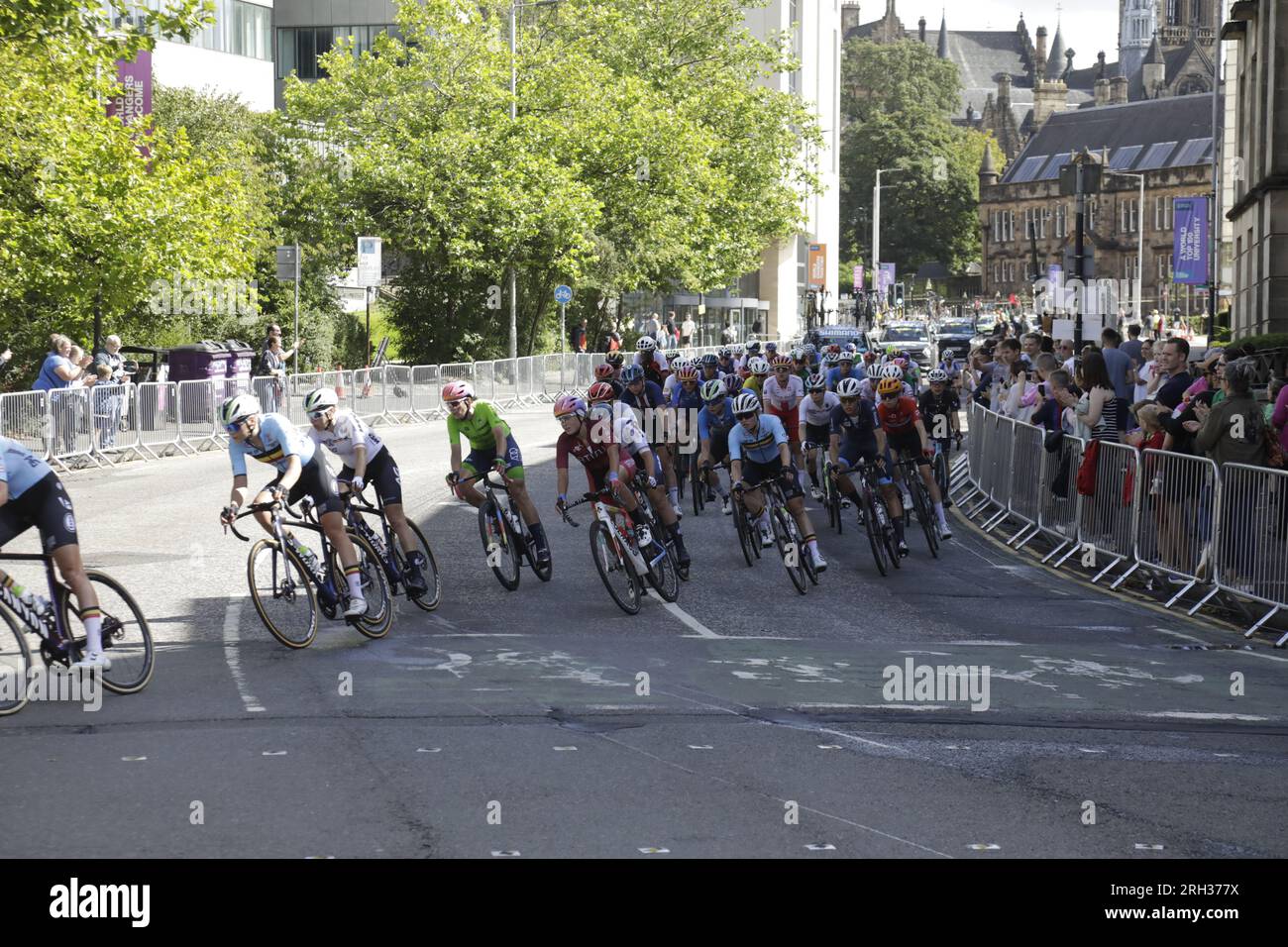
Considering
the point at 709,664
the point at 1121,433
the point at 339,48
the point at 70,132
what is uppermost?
the point at 339,48

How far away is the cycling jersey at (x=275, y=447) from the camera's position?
36.3ft

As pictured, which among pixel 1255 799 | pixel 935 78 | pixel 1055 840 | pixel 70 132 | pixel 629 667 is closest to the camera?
pixel 1055 840

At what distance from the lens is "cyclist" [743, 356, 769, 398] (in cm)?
2122

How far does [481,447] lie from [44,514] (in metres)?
5.26

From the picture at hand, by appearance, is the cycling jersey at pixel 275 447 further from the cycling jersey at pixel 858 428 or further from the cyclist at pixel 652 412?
the cyclist at pixel 652 412

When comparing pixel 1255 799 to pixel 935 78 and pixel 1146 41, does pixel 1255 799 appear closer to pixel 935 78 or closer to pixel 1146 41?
pixel 935 78

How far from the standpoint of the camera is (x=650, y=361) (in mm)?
23062

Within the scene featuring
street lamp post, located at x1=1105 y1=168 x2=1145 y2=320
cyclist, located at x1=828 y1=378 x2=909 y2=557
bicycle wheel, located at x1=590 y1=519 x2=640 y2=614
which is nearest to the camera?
bicycle wheel, located at x1=590 y1=519 x2=640 y2=614

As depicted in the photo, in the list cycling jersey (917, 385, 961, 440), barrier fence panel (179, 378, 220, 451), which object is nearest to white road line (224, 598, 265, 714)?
cycling jersey (917, 385, 961, 440)

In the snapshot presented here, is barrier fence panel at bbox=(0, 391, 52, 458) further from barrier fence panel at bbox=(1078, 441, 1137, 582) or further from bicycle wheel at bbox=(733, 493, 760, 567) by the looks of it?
barrier fence panel at bbox=(1078, 441, 1137, 582)

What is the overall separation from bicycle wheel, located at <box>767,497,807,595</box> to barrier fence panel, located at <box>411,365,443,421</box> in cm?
2227
